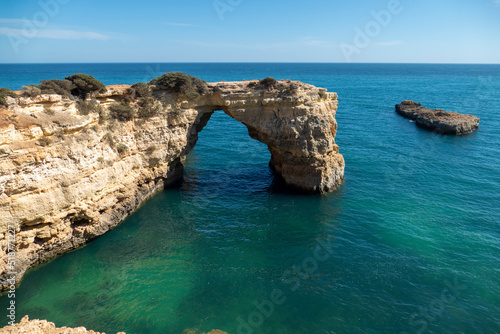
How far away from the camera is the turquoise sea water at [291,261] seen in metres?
16.6

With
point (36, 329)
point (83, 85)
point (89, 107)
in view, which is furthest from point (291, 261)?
point (83, 85)

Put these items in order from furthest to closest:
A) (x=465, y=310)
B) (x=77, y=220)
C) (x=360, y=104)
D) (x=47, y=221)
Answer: (x=360, y=104) → (x=77, y=220) → (x=47, y=221) → (x=465, y=310)

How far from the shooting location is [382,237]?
23.8 metres

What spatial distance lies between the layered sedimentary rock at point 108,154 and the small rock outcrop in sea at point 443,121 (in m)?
33.3

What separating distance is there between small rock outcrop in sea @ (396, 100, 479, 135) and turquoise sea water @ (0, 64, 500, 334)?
19.4 metres

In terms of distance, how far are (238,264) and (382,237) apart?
11.9m

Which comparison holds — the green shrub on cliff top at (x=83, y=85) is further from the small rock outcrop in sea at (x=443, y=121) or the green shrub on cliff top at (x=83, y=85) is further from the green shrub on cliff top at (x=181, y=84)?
the small rock outcrop in sea at (x=443, y=121)

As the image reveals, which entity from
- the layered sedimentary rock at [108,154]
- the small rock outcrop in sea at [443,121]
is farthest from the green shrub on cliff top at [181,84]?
the small rock outcrop in sea at [443,121]

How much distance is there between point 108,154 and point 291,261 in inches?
648

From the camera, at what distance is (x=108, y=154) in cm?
2380

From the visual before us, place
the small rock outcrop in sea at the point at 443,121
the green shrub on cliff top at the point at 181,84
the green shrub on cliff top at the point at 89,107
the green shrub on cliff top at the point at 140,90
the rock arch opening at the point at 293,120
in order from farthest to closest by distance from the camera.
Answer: the small rock outcrop in sea at the point at 443,121 → the rock arch opening at the point at 293,120 → the green shrub on cliff top at the point at 181,84 → the green shrub on cliff top at the point at 140,90 → the green shrub on cliff top at the point at 89,107

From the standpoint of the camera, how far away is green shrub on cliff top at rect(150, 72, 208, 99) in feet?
91.5

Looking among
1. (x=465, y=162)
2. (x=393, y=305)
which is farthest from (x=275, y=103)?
(x=465, y=162)

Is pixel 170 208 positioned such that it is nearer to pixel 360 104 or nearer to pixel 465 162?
pixel 465 162
